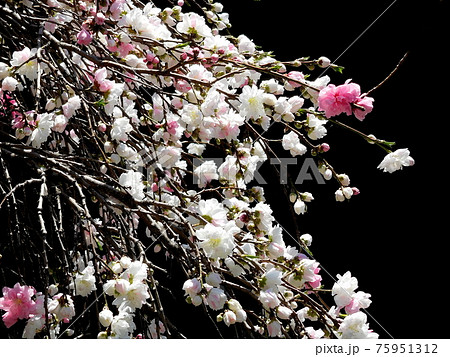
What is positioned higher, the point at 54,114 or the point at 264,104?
the point at 264,104

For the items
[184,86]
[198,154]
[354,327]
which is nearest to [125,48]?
[184,86]

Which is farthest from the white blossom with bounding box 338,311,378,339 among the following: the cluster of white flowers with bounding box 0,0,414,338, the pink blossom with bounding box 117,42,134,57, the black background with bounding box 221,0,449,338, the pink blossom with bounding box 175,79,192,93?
the black background with bounding box 221,0,449,338

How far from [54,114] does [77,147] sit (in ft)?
0.85

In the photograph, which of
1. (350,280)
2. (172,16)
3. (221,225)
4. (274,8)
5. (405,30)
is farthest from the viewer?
(274,8)

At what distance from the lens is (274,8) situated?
97.6 inches

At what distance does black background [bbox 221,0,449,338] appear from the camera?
2127 millimetres

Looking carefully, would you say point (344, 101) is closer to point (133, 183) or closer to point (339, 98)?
point (339, 98)

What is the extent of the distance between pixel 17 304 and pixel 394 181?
5.12 feet

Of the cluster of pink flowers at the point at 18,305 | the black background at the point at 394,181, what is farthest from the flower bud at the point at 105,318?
the black background at the point at 394,181

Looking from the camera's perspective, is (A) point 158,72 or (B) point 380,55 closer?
(A) point 158,72

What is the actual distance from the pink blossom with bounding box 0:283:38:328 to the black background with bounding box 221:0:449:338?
1335 mm

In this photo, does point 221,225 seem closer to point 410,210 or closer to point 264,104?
point 264,104

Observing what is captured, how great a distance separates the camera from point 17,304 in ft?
3.67

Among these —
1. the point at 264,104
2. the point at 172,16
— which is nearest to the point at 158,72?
the point at 264,104
